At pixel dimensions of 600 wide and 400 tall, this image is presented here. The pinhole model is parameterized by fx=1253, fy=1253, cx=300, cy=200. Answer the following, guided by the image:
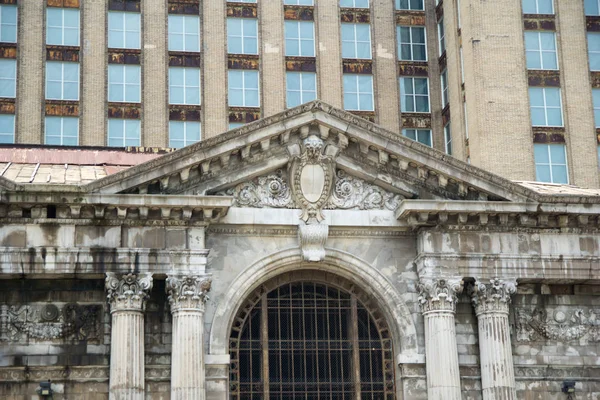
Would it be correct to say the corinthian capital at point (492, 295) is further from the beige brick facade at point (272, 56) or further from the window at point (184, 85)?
the window at point (184, 85)

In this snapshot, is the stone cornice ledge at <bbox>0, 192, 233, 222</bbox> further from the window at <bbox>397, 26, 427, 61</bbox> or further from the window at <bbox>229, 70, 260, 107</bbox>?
the window at <bbox>397, 26, 427, 61</bbox>

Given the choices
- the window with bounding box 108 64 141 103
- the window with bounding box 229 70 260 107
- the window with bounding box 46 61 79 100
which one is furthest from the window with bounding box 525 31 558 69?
the window with bounding box 46 61 79 100

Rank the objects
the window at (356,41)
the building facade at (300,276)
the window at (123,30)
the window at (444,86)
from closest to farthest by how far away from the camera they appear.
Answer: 1. the building facade at (300,276)
2. the window at (123,30)
3. the window at (356,41)
4. the window at (444,86)

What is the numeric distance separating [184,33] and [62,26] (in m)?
5.44

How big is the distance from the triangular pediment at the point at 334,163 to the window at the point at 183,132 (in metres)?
22.0

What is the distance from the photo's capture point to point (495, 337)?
3316 centimetres

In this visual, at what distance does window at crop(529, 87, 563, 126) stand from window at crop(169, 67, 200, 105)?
48.6ft

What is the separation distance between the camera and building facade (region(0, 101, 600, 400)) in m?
31.9

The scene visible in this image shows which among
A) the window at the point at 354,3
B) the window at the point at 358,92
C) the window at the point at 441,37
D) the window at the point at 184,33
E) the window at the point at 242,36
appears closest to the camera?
the window at the point at 184,33

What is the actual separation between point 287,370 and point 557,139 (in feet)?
84.0

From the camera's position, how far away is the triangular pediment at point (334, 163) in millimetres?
32688

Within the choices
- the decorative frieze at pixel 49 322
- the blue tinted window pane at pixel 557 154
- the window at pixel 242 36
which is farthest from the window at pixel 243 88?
the decorative frieze at pixel 49 322

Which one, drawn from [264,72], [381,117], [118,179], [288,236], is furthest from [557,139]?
[118,179]

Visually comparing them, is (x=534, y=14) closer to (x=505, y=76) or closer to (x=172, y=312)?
(x=505, y=76)
